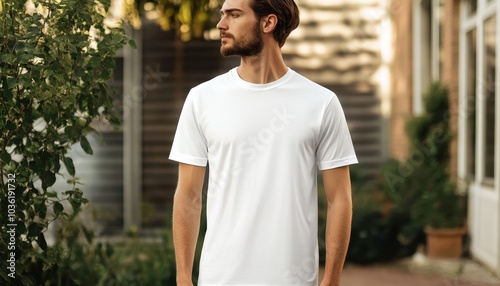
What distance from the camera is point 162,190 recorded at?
11633mm

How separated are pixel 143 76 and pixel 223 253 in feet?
29.9

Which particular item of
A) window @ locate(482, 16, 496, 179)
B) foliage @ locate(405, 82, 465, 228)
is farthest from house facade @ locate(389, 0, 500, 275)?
foliage @ locate(405, 82, 465, 228)

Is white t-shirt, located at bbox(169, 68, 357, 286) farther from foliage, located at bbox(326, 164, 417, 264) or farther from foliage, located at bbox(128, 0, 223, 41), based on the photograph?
foliage, located at bbox(128, 0, 223, 41)

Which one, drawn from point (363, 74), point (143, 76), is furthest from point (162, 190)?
point (363, 74)

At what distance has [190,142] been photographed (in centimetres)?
263

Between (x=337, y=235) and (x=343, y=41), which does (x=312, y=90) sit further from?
(x=343, y=41)

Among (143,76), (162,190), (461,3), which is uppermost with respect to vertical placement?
(461,3)

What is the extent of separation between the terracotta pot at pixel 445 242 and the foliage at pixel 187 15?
3.79 m

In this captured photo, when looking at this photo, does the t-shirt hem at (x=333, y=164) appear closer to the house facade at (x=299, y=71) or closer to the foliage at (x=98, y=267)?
the foliage at (x=98, y=267)

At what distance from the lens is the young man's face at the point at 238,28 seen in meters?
2.59

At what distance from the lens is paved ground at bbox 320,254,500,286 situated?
7547 mm

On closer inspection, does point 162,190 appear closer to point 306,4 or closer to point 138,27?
point 138,27

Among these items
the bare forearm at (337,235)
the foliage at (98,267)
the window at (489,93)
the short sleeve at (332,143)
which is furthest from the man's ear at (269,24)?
the window at (489,93)

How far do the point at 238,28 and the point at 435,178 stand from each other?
734cm
